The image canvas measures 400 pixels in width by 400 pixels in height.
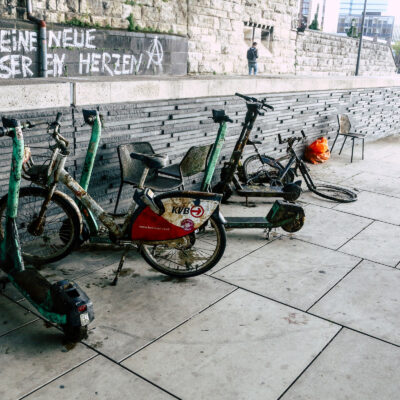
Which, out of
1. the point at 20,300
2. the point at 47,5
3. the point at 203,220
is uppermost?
the point at 47,5

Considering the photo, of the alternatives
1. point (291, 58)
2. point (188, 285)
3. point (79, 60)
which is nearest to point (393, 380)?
point (188, 285)

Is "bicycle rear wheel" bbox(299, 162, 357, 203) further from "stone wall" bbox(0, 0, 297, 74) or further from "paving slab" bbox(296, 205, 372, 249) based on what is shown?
"stone wall" bbox(0, 0, 297, 74)

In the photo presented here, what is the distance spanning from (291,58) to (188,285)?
19.1 metres

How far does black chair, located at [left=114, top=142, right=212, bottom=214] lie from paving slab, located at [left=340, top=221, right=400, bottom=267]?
5.79 ft

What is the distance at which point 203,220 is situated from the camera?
3.89m

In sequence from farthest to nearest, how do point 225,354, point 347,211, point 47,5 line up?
point 47,5 < point 347,211 < point 225,354

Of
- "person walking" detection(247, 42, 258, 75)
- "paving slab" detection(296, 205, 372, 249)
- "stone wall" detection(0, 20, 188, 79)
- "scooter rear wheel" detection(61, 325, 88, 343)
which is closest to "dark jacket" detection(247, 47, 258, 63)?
"person walking" detection(247, 42, 258, 75)

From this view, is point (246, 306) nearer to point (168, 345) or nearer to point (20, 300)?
point (168, 345)

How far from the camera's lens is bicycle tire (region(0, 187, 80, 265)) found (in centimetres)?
407

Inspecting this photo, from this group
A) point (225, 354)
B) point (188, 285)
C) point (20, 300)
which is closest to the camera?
point (225, 354)

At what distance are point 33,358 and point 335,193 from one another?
5.15 m

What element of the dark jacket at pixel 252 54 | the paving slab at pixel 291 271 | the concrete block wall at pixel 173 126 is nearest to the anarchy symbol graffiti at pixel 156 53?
the dark jacket at pixel 252 54

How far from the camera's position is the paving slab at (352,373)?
2.78 meters

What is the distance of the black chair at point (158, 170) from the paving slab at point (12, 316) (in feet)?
5.01
